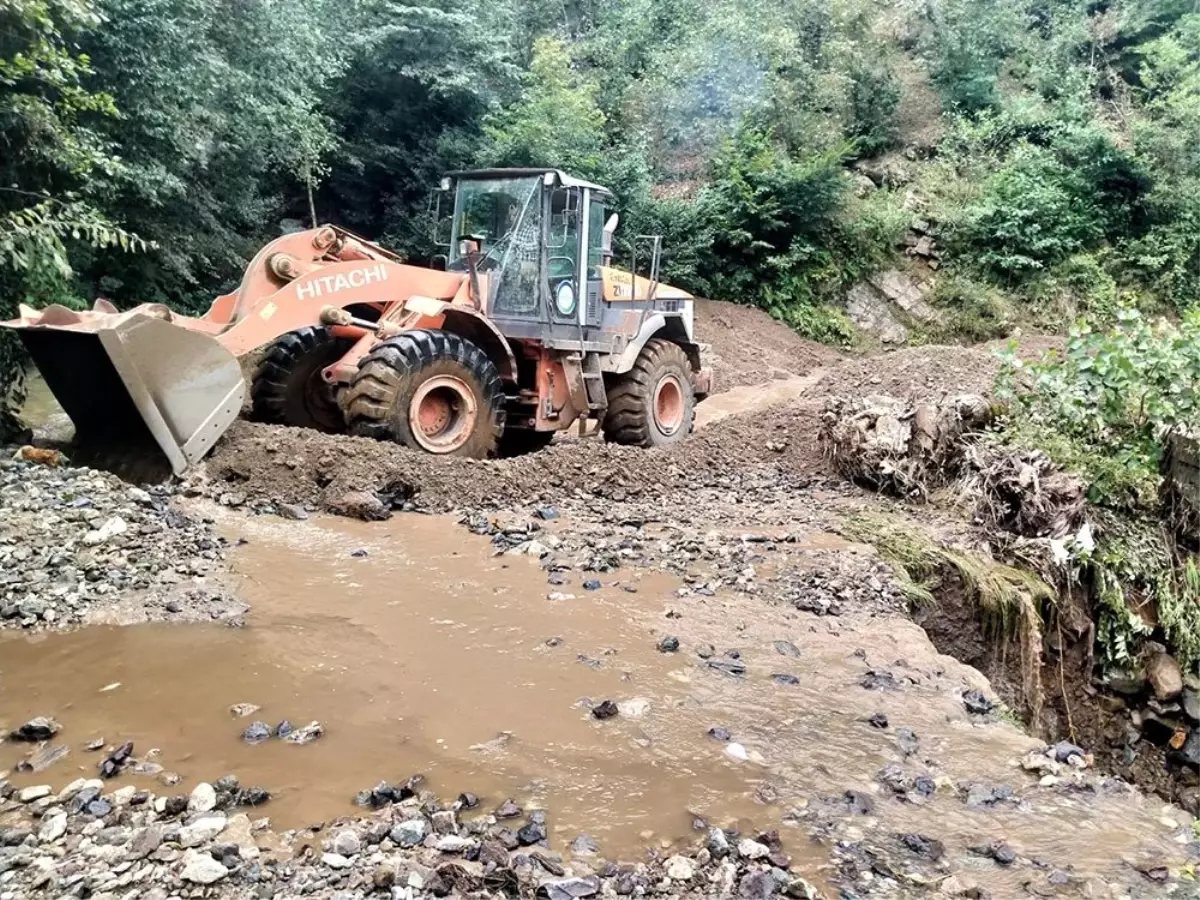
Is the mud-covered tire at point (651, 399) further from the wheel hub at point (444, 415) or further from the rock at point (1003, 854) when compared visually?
the rock at point (1003, 854)

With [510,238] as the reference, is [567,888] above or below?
below

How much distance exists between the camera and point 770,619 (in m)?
4.71

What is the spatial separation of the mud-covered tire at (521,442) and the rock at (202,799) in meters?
6.14

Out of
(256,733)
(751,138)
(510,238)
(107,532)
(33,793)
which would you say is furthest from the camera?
(751,138)

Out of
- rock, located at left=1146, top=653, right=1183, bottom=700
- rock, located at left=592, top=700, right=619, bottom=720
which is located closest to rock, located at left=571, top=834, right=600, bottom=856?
rock, located at left=592, top=700, right=619, bottom=720

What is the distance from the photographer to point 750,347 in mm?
16234

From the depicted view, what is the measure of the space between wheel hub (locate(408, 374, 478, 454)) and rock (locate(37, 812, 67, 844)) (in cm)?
461

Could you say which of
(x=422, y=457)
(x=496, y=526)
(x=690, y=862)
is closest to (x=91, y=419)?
(x=422, y=457)

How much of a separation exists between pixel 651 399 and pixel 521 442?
1.41 meters

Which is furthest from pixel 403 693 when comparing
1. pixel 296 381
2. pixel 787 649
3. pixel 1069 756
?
pixel 296 381

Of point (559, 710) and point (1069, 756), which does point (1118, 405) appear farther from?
point (559, 710)

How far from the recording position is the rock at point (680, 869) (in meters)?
2.53

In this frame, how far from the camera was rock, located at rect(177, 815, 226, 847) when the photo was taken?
2.50 m

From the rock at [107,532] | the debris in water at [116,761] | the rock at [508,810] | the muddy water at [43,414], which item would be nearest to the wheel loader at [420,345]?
the rock at [107,532]
